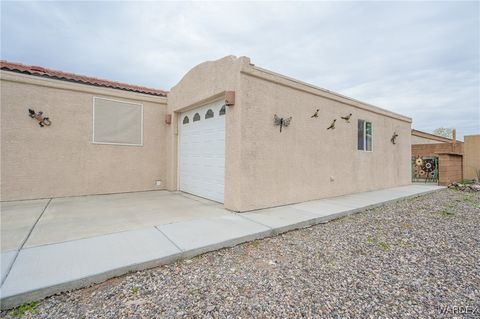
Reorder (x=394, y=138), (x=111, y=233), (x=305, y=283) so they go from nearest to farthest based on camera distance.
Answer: (x=305, y=283) < (x=111, y=233) < (x=394, y=138)

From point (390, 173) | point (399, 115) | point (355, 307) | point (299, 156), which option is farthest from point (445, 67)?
point (355, 307)

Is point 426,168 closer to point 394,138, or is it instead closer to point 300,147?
point 394,138

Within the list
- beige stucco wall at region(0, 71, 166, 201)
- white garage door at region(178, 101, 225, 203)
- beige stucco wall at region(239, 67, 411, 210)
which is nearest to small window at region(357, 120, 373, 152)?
beige stucco wall at region(239, 67, 411, 210)

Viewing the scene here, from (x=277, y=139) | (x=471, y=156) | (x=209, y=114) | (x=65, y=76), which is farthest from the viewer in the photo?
(x=471, y=156)

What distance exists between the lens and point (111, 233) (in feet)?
11.5

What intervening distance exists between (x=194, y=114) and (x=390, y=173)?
28.7 ft

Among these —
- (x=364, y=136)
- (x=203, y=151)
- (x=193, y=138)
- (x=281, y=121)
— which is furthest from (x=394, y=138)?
(x=193, y=138)

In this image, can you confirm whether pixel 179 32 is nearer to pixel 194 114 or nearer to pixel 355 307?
pixel 194 114

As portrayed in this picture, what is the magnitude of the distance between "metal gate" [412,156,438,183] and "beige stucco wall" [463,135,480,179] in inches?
52.5

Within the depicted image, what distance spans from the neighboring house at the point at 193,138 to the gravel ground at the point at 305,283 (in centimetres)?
210

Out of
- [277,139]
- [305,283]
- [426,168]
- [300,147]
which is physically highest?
[277,139]

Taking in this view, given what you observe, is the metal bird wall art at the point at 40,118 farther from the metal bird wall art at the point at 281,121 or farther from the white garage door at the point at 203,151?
the metal bird wall art at the point at 281,121

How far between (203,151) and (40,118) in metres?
4.74

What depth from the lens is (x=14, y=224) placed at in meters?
3.93
